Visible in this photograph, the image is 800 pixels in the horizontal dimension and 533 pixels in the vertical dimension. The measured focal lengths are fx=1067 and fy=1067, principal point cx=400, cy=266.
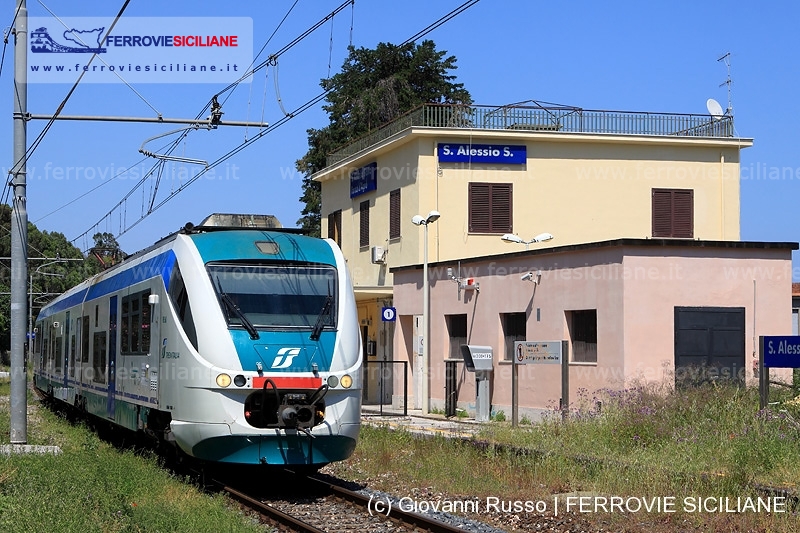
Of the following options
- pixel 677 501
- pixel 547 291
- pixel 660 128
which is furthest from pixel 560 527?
pixel 660 128

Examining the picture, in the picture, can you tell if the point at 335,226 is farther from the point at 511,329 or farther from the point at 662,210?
the point at 511,329

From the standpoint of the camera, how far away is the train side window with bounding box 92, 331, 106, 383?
1784cm

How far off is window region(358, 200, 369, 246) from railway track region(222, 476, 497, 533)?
69.5 feet

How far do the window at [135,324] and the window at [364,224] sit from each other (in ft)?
61.8

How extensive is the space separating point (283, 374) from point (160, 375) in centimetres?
203

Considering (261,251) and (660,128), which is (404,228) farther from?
(261,251)

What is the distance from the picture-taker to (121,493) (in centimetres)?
1155

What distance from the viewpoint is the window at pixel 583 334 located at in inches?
835

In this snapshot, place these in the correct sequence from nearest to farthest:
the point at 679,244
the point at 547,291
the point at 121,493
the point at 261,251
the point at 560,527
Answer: the point at 560,527 → the point at 121,493 → the point at 261,251 → the point at 679,244 → the point at 547,291

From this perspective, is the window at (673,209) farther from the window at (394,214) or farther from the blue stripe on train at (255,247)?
the blue stripe on train at (255,247)

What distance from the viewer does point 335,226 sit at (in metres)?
37.8

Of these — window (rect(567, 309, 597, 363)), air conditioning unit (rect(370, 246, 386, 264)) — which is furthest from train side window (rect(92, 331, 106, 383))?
air conditioning unit (rect(370, 246, 386, 264))

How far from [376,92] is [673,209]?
22633mm

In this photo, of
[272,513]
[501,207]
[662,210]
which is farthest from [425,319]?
[272,513]
